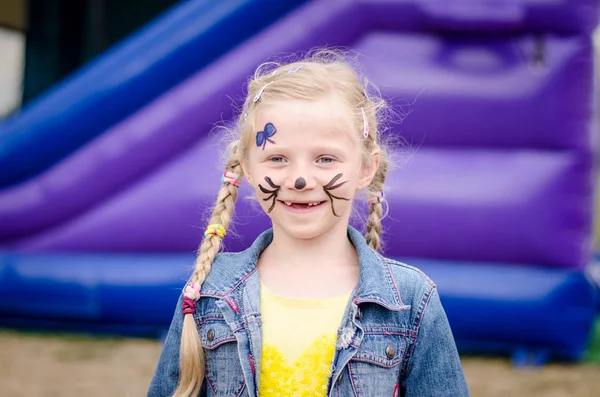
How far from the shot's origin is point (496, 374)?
2652mm

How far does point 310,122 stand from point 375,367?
41 centimetres

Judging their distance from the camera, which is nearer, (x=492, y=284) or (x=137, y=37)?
(x=492, y=284)

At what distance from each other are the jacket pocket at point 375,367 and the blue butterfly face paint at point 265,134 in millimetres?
352

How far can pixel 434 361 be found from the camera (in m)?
1.09

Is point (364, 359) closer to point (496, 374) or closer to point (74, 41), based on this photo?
point (496, 374)

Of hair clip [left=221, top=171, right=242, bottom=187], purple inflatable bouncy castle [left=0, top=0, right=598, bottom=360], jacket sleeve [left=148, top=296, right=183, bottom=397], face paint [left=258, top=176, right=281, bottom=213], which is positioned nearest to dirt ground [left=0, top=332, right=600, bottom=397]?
purple inflatable bouncy castle [left=0, top=0, right=598, bottom=360]

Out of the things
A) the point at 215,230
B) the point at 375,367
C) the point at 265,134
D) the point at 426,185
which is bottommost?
the point at 375,367

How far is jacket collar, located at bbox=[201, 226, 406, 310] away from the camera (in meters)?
1.09

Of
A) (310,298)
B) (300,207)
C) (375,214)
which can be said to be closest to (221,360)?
(310,298)

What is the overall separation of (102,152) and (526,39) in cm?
188

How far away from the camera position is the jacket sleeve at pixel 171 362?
1138 mm

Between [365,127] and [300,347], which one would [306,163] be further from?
[300,347]

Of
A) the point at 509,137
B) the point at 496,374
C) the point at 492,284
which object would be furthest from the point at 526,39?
the point at 496,374

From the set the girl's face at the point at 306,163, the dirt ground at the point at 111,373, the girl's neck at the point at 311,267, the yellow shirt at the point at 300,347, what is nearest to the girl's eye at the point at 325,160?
the girl's face at the point at 306,163
